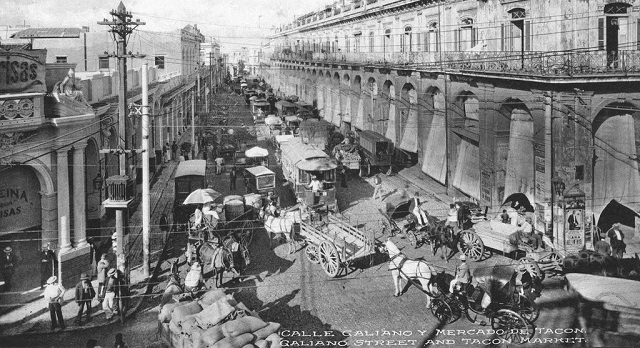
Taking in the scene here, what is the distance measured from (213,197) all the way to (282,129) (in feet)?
83.8

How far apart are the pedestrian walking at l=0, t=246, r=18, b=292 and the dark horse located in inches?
208

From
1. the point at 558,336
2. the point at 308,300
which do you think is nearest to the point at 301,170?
the point at 308,300

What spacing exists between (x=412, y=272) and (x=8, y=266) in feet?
37.9

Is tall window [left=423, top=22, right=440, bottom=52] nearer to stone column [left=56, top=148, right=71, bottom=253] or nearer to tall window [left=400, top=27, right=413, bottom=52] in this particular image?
tall window [left=400, top=27, right=413, bottom=52]

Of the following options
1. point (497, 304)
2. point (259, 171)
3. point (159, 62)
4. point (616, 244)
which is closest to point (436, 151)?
point (259, 171)

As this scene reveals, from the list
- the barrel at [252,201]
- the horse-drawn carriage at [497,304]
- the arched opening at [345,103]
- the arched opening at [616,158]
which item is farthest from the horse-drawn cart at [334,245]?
the arched opening at [345,103]

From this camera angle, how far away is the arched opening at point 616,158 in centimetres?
2150

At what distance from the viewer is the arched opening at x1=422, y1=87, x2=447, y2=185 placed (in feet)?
107

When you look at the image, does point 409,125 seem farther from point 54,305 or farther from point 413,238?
point 54,305

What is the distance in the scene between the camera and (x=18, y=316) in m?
14.8

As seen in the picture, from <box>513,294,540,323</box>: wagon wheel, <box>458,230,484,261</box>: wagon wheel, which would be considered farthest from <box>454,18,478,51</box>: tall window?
<box>513,294,540,323</box>: wagon wheel

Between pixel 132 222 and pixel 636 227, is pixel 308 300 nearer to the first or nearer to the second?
pixel 132 222

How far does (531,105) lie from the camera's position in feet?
74.3

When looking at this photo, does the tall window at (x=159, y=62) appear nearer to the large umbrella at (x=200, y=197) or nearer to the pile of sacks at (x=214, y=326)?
the large umbrella at (x=200, y=197)
